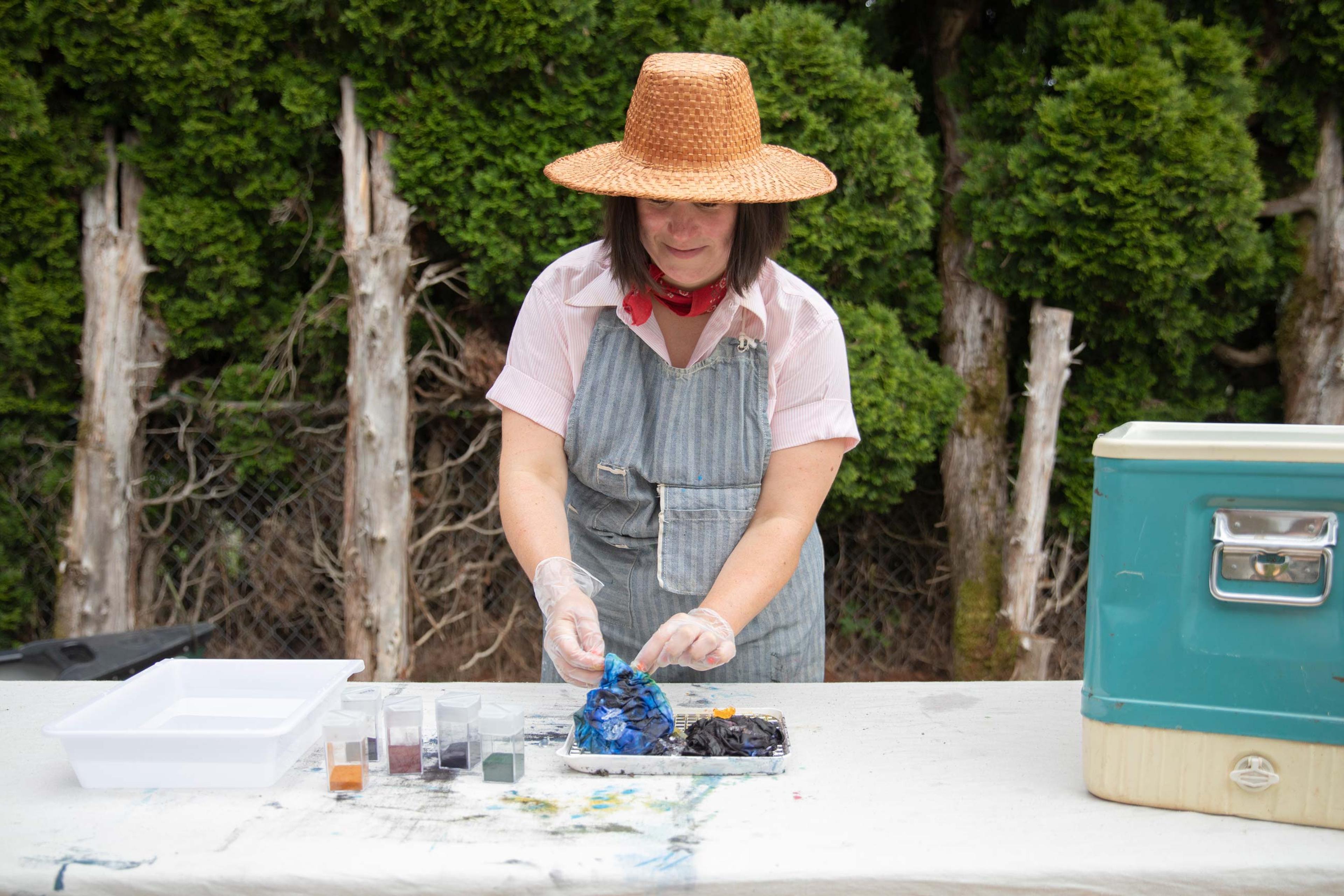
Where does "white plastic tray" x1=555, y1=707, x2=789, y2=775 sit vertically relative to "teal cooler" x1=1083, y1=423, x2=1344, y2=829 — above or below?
below

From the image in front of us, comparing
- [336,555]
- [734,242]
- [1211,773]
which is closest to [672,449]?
[734,242]

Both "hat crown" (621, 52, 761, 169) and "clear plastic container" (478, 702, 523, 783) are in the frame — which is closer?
"clear plastic container" (478, 702, 523, 783)

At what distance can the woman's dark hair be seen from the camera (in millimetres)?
2170

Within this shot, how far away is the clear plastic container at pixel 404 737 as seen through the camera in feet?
5.83

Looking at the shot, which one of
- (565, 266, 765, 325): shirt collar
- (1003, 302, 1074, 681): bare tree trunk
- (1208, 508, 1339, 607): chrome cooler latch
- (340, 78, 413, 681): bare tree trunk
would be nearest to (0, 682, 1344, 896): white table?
(1208, 508, 1339, 607): chrome cooler latch

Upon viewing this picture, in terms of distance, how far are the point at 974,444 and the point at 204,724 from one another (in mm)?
3047

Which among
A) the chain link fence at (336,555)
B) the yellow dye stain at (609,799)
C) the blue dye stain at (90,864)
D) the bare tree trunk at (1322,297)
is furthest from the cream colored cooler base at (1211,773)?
the bare tree trunk at (1322,297)

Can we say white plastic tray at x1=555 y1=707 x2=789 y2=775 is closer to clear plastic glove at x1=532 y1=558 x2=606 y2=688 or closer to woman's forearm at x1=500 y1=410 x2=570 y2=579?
clear plastic glove at x1=532 y1=558 x2=606 y2=688

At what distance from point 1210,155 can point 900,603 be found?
2041mm

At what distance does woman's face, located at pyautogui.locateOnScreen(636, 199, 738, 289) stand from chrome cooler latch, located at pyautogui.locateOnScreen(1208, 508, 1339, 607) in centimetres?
103

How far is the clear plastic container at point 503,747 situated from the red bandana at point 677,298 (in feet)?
2.89

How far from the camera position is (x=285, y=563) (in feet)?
14.1

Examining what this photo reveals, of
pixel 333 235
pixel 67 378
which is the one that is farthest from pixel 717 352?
pixel 67 378

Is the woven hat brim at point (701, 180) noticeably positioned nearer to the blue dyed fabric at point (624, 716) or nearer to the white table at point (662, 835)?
the blue dyed fabric at point (624, 716)
